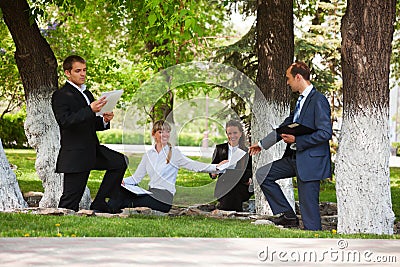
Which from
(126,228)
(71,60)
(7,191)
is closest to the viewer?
(126,228)

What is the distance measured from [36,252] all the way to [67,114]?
3232 mm

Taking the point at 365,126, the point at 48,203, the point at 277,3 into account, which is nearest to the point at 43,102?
the point at 48,203

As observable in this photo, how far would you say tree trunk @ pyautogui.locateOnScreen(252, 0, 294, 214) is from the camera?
10.4 m

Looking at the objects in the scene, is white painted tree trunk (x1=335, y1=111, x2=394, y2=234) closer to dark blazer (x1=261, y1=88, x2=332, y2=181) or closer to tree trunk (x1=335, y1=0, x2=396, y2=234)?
tree trunk (x1=335, y1=0, x2=396, y2=234)

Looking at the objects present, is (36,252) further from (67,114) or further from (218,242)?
(67,114)

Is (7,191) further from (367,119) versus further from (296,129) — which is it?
(367,119)

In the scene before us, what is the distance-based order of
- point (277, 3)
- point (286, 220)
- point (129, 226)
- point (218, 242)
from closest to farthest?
point (218, 242) < point (129, 226) < point (286, 220) < point (277, 3)

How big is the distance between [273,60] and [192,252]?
16.8 feet

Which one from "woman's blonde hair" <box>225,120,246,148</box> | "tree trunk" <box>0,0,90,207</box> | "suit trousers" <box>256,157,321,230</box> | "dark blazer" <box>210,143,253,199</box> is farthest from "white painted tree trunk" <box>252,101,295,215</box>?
"tree trunk" <box>0,0,90,207</box>

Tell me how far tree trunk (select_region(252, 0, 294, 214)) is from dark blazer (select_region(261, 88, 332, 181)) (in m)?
1.97

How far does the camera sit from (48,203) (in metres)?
10.7

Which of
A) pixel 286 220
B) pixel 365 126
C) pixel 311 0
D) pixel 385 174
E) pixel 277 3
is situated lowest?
pixel 286 220

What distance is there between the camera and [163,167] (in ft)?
30.9

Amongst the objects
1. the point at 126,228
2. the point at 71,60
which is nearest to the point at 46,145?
the point at 71,60
